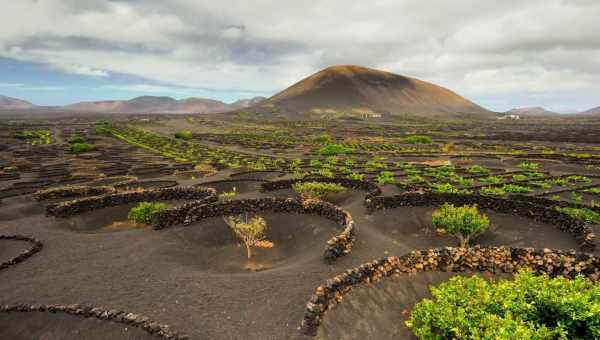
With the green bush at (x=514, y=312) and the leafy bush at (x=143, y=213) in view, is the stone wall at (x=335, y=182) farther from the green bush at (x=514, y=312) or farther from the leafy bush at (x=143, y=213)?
the green bush at (x=514, y=312)

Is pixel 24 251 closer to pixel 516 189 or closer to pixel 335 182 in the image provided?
pixel 335 182

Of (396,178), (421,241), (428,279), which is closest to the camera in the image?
(428,279)

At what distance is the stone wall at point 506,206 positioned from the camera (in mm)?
19797

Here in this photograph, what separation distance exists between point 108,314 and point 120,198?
61.5 feet

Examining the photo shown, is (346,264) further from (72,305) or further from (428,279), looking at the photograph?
(72,305)

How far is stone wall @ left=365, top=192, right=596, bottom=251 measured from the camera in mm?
19797

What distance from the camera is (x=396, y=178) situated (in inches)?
1676

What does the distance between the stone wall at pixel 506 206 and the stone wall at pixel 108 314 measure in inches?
721

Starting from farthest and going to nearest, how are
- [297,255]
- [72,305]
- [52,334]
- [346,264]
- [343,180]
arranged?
[343,180] → [297,255] → [346,264] → [72,305] → [52,334]

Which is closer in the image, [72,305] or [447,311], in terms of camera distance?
[447,311]

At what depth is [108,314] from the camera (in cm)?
1323

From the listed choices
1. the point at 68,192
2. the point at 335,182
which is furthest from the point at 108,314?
the point at 68,192

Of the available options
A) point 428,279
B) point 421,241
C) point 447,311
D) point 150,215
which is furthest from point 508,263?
point 150,215

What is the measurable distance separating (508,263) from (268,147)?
7868 cm
